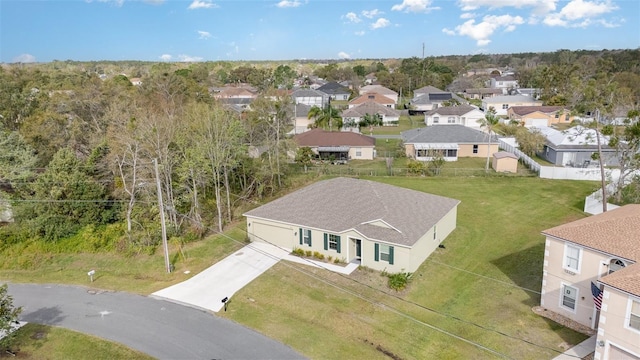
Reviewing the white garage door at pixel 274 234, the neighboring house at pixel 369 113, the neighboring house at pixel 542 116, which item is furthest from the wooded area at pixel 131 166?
the neighboring house at pixel 369 113

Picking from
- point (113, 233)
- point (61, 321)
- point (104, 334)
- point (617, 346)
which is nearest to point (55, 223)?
point (113, 233)

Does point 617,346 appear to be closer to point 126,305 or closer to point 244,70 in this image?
point 126,305

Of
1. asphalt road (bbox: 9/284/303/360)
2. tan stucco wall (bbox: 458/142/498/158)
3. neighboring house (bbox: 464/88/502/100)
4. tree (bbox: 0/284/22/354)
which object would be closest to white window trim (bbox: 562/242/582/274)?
asphalt road (bbox: 9/284/303/360)

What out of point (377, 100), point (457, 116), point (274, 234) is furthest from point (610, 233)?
point (377, 100)

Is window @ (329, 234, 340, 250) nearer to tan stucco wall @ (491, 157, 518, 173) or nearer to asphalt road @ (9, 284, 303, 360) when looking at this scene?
asphalt road @ (9, 284, 303, 360)

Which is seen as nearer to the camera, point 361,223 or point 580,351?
point 580,351

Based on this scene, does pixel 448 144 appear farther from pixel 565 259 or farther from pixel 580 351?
pixel 580 351
